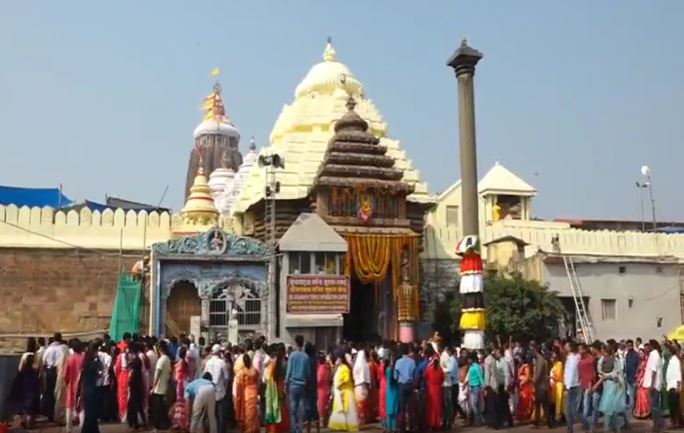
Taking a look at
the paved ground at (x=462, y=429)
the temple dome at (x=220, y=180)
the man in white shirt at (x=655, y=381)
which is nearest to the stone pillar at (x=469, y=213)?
the paved ground at (x=462, y=429)

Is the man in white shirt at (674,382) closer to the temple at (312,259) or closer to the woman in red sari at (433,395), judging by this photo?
the woman in red sari at (433,395)

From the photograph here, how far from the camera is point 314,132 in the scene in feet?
104

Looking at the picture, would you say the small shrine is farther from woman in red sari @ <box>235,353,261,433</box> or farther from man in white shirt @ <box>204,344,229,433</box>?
man in white shirt @ <box>204,344,229,433</box>

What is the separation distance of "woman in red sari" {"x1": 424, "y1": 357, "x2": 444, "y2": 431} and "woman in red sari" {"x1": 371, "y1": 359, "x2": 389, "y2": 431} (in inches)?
27.6

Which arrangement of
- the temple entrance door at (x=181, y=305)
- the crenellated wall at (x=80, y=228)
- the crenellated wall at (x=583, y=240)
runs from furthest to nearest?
the crenellated wall at (x=583, y=240) → the crenellated wall at (x=80, y=228) → the temple entrance door at (x=181, y=305)

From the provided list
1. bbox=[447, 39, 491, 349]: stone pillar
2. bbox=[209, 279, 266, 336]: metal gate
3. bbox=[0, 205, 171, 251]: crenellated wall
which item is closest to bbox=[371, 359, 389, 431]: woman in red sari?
bbox=[447, 39, 491, 349]: stone pillar

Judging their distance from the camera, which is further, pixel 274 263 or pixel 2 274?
pixel 2 274

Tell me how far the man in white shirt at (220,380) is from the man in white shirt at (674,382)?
23.9 ft

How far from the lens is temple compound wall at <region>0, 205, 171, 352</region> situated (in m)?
26.1

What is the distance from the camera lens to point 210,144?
2279 inches

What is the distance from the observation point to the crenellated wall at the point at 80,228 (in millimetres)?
26766

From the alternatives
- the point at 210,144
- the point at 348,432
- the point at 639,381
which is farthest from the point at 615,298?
the point at 210,144

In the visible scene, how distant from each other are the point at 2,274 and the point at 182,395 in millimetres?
15275

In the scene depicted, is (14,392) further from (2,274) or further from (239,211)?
(239,211)
